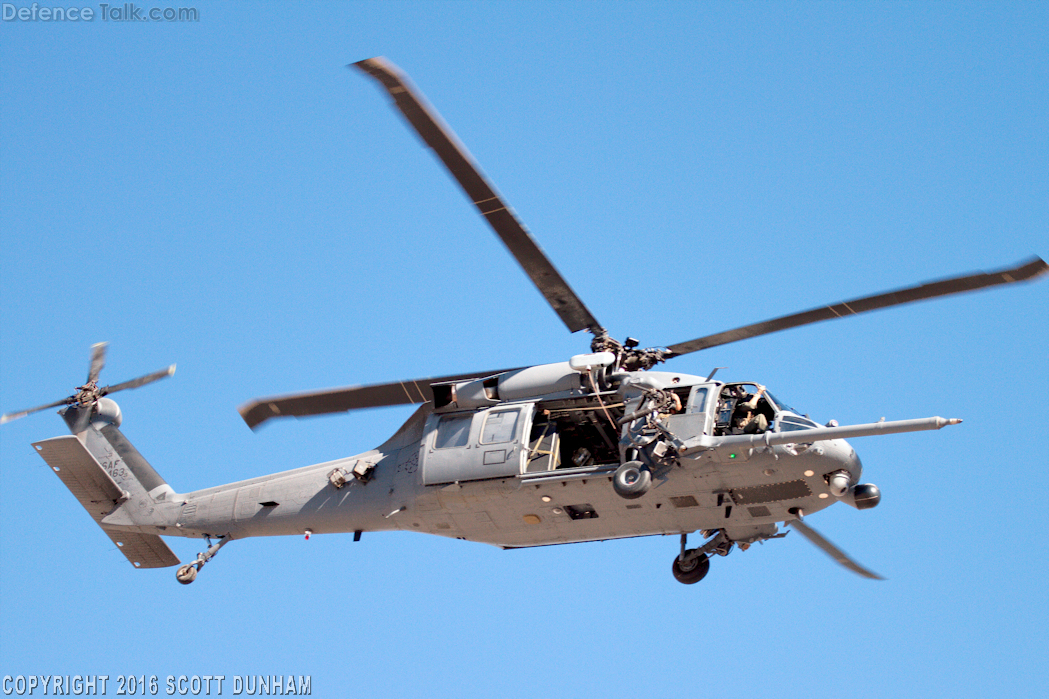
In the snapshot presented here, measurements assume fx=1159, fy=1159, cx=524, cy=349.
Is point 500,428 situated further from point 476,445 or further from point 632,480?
point 632,480

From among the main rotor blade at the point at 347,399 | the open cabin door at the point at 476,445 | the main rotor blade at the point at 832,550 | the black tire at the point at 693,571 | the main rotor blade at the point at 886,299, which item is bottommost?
the main rotor blade at the point at 832,550

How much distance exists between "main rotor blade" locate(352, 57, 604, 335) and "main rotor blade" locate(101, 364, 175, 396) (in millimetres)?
8385

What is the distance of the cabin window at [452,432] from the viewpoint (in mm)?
18406

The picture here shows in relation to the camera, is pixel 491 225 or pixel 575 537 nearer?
pixel 491 225

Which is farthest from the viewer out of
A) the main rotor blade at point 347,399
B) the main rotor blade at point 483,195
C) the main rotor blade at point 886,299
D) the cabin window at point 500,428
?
the main rotor blade at point 347,399

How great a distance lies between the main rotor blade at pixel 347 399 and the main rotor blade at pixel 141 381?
3.44 m

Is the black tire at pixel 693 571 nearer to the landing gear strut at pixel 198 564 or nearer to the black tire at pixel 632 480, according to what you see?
the black tire at pixel 632 480

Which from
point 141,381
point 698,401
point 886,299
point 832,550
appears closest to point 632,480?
point 698,401

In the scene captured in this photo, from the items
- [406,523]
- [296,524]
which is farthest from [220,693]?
[406,523]

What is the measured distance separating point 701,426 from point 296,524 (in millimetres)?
7593

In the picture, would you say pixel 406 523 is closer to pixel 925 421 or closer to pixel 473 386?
pixel 473 386

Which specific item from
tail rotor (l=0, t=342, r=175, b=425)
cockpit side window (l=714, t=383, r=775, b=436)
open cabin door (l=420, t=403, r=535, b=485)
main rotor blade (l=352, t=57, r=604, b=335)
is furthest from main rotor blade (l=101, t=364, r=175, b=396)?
cockpit side window (l=714, t=383, r=775, b=436)

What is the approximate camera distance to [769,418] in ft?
56.5

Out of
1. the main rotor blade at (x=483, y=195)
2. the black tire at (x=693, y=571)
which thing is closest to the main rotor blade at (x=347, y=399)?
the main rotor blade at (x=483, y=195)
